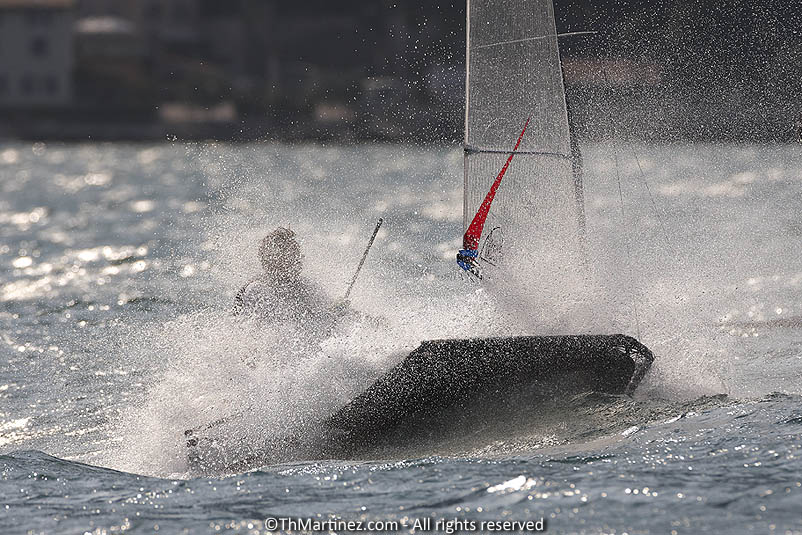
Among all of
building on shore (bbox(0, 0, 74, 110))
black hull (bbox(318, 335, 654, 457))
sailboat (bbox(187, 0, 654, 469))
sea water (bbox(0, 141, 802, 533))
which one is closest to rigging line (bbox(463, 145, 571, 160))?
sailboat (bbox(187, 0, 654, 469))

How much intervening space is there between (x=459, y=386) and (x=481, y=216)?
1834 millimetres

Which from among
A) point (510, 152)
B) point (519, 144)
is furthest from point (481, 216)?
point (519, 144)

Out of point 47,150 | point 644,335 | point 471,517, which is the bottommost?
point 471,517

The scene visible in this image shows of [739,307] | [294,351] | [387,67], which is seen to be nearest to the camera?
[294,351]

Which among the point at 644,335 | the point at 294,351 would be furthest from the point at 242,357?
the point at 644,335

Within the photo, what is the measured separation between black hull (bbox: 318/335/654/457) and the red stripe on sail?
1.39m

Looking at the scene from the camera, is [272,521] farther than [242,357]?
No

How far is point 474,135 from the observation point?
33.5 feet

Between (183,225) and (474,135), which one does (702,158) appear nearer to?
(183,225)

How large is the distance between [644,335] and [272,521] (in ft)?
14.4

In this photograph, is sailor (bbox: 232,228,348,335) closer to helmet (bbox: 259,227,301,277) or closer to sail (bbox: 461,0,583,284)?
helmet (bbox: 259,227,301,277)

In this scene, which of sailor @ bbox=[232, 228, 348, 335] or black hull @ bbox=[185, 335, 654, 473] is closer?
black hull @ bbox=[185, 335, 654, 473]

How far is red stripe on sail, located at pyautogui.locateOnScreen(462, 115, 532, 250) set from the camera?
1008cm

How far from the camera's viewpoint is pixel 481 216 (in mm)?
A: 10109
